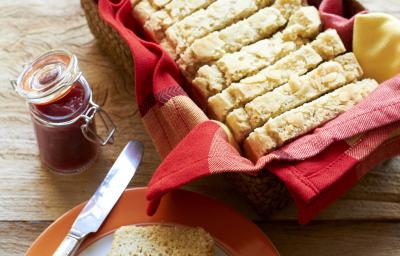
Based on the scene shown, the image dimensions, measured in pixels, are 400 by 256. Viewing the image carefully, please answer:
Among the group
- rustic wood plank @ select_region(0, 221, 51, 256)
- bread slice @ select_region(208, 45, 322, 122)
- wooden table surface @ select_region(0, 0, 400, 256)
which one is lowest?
rustic wood plank @ select_region(0, 221, 51, 256)

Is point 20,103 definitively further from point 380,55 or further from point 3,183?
point 380,55

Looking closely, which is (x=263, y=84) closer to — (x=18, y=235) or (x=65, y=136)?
(x=65, y=136)

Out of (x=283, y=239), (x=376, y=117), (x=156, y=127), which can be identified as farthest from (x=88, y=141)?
→ (x=376, y=117)

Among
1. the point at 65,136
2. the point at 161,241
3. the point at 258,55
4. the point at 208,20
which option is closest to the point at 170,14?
the point at 208,20

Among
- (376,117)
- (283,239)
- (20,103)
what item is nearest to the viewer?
(376,117)

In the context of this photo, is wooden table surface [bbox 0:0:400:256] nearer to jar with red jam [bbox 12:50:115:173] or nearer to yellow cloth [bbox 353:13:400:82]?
jar with red jam [bbox 12:50:115:173]

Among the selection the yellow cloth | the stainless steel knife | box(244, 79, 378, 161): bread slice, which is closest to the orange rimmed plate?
the stainless steel knife

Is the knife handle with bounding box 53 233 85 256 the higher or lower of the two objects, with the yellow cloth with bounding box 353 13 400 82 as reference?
lower
